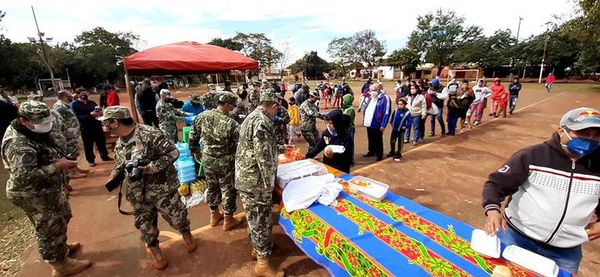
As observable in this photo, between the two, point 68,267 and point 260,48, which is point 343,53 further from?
point 68,267

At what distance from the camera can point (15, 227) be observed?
13.5 feet

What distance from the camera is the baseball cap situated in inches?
65.7

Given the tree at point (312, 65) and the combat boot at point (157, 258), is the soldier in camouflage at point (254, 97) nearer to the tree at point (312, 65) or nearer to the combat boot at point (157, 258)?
the combat boot at point (157, 258)

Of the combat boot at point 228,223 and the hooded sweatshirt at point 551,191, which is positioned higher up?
the hooded sweatshirt at point 551,191

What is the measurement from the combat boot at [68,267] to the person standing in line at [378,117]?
5644 millimetres

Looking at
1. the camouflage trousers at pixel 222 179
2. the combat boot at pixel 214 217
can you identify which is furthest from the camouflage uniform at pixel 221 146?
the combat boot at pixel 214 217

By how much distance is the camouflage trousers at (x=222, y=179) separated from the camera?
139 inches

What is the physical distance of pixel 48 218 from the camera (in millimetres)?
2805

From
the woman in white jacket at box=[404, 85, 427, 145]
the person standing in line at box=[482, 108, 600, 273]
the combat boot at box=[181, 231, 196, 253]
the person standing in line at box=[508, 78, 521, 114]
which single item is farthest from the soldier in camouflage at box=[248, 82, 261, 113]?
the person standing in line at box=[508, 78, 521, 114]

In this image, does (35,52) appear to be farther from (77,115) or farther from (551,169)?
(551,169)

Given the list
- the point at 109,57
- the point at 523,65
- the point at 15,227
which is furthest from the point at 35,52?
the point at 523,65

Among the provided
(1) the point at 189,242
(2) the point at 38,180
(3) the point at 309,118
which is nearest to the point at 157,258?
(1) the point at 189,242

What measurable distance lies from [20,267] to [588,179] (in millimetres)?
5599

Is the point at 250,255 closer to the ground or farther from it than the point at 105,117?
closer to the ground
